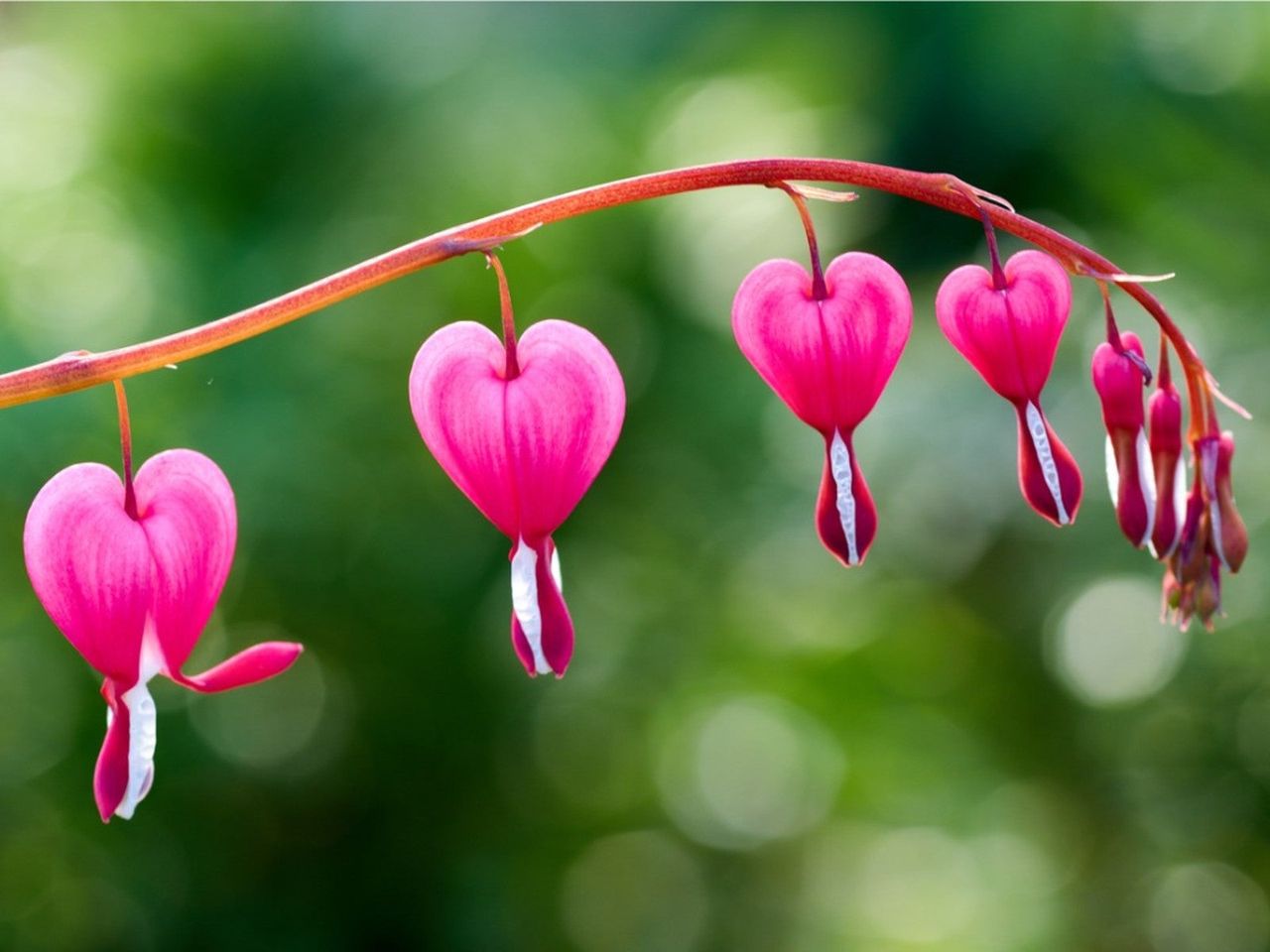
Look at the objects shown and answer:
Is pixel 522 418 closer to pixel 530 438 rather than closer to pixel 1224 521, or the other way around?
pixel 530 438

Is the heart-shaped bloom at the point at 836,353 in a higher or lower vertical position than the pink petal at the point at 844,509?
higher

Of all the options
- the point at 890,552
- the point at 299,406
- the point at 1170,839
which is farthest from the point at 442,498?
the point at 1170,839

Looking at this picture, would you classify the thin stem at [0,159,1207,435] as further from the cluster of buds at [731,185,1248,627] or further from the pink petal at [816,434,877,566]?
the pink petal at [816,434,877,566]

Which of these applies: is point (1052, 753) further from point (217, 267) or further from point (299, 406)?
point (217, 267)

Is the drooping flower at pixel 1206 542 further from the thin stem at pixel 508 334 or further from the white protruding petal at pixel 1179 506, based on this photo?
the thin stem at pixel 508 334

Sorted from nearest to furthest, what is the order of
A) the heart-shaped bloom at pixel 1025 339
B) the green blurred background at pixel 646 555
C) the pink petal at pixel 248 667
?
the pink petal at pixel 248 667 < the heart-shaped bloom at pixel 1025 339 < the green blurred background at pixel 646 555

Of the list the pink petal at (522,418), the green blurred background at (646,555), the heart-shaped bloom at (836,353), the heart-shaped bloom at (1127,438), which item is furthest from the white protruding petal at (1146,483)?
the green blurred background at (646,555)

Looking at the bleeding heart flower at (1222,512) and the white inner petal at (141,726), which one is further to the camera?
the bleeding heart flower at (1222,512)
